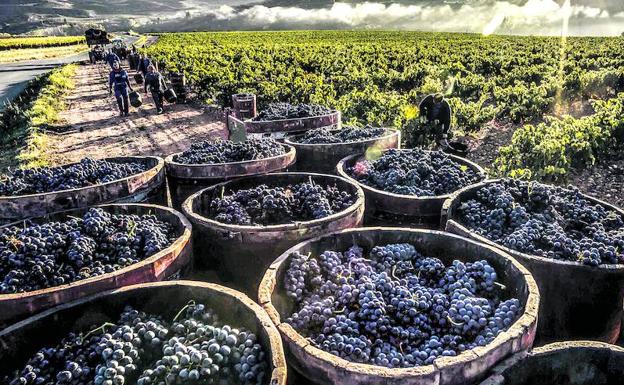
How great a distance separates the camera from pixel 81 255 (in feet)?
9.82

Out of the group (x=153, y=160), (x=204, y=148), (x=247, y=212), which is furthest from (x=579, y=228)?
(x=153, y=160)

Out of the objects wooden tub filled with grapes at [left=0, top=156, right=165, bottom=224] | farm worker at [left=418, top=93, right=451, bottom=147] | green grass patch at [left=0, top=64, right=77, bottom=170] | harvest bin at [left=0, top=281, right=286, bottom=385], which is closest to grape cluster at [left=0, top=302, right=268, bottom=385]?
harvest bin at [left=0, top=281, right=286, bottom=385]

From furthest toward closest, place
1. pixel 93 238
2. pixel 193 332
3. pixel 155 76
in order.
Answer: pixel 155 76, pixel 93 238, pixel 193 332

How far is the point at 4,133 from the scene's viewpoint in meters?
13.7

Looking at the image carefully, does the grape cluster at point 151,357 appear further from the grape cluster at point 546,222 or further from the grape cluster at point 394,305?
the grape cluster at point 546,222

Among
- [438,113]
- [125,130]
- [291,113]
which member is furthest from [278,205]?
[125,130]

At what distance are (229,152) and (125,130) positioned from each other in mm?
9728

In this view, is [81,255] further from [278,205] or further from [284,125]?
[284,125]

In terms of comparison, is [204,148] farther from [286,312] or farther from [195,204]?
[286,312]

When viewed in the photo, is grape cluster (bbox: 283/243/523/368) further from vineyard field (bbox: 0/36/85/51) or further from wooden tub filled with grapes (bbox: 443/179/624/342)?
vineyard field (bbox: 0/36/85/51)

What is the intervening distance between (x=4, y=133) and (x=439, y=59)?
22960mm

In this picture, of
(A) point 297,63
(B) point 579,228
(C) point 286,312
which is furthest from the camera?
(A) point 297,63

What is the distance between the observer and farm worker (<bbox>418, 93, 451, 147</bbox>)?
307 inches

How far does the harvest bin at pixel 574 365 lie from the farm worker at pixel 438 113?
18.3 ft
